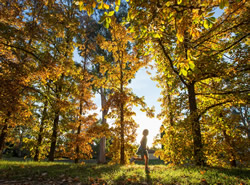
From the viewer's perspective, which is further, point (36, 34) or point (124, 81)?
point (124, 81)

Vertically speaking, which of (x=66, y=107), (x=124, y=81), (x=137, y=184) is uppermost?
(x=124, y=81)

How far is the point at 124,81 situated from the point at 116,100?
1470mm

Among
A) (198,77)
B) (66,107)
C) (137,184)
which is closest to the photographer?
(137,184)

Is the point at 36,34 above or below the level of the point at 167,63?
above

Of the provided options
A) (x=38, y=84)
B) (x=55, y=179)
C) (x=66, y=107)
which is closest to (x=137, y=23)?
(x=55, y=179)

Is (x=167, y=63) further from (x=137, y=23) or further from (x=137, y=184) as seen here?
(x=137, y=184)

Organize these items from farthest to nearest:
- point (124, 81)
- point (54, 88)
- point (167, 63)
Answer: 1. point (54, 88)
2. point (124, 81)
3. point (167, 63)

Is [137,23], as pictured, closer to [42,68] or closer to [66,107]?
[42,68]

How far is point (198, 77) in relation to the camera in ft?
22.0

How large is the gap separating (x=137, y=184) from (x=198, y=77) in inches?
199

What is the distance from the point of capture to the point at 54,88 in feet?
34.4

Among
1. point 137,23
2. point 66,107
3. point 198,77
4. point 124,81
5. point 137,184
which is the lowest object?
point 137,184

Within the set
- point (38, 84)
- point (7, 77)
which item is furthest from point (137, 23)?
point (38, 84)

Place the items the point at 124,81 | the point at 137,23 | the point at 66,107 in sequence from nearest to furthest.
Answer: the point at 137,23
the point at 66,107
the point at 124,81
